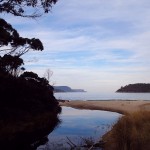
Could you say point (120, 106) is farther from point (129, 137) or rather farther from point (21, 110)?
point (129, 137)

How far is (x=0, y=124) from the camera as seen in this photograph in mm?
22422

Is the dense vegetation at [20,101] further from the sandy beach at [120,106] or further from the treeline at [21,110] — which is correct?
the sandy beach at [120,106]

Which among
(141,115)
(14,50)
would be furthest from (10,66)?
(141,115)

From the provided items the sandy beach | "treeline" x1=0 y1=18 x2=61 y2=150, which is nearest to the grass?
"treeline" x1=0 y1=18 x2=61 y2=150

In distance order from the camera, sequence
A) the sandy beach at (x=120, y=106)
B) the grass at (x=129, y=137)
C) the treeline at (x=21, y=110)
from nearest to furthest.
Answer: the grass at (x=129, y=137) → the treeline at (x=21, y=110) → the sandy beach at (x=120, y=106)

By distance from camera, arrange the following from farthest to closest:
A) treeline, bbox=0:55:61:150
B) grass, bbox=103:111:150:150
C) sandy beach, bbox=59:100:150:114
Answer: sandy beach, bbox=59:100:150:114, treeline, bbox=0:55:61:150, grass, bbox=103:111:150:150

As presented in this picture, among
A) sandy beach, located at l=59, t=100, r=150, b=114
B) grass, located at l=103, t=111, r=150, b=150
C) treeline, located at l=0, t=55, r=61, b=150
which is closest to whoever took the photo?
grass, located at l=103, t=111, r=150, b=150

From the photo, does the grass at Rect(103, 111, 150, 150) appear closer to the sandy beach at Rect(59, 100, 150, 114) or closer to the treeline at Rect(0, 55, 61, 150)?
the treeline at Rect(0, 55, 61, 150)

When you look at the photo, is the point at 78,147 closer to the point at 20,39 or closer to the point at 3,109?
the point at 3,109

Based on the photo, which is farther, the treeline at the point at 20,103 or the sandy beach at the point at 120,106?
the sandy beach at the point at 120,106

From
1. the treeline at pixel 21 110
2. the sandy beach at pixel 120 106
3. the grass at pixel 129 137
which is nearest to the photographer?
the grass at pixel 129 137

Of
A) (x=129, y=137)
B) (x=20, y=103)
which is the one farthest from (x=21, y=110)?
(x=129, y=137)

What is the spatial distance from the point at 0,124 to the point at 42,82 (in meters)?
17.7

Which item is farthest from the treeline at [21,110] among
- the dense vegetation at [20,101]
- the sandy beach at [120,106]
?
the sandy beach at [120,106]
